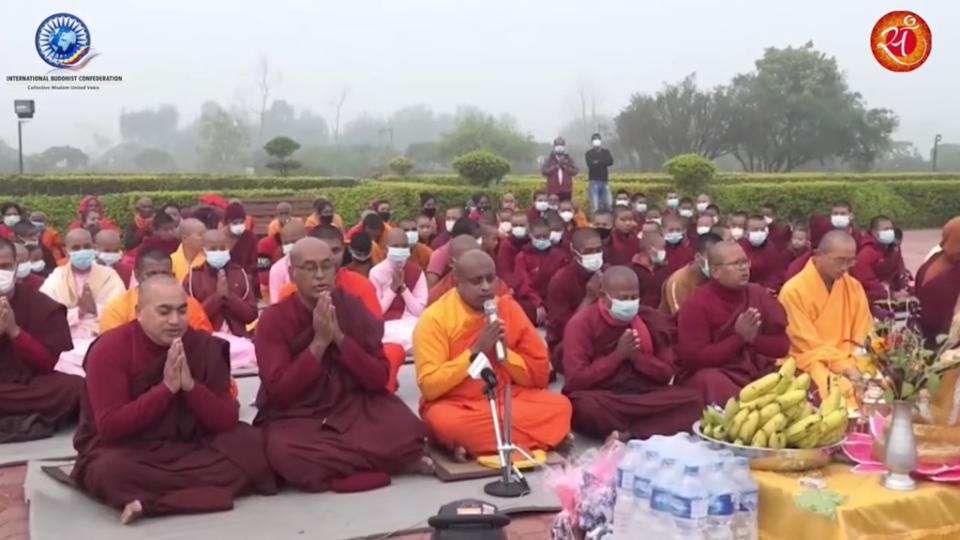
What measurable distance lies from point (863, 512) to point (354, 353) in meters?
3.02

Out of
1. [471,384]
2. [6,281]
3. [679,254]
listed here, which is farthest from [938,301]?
[6,281]

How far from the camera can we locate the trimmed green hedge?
19.9 metres

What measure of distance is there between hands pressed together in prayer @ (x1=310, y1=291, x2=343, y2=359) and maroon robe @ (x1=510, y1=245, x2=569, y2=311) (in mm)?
4640

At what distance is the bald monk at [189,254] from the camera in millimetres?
8664

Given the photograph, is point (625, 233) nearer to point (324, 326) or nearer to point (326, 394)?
point (326, 394)

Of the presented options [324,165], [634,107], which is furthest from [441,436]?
[324,165]

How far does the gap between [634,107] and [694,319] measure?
39312 millimetres

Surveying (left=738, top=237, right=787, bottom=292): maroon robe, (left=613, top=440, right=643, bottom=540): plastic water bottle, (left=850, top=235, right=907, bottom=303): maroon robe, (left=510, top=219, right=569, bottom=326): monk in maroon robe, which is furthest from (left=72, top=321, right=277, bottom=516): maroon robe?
(left=850, top=235, right=907, bottom=303): maroon robe

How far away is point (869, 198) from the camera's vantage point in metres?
25.8

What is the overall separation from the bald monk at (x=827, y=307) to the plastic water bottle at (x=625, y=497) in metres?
3.45

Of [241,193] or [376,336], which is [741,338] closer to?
[376,336]

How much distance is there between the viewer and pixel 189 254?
8.80 meters

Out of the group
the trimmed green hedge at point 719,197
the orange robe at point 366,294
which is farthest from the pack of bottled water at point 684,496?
the trimmed green hedge at point 719,197

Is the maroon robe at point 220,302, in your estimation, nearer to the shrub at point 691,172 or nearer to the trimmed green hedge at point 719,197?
the trimmed green hedge at point 719,197
